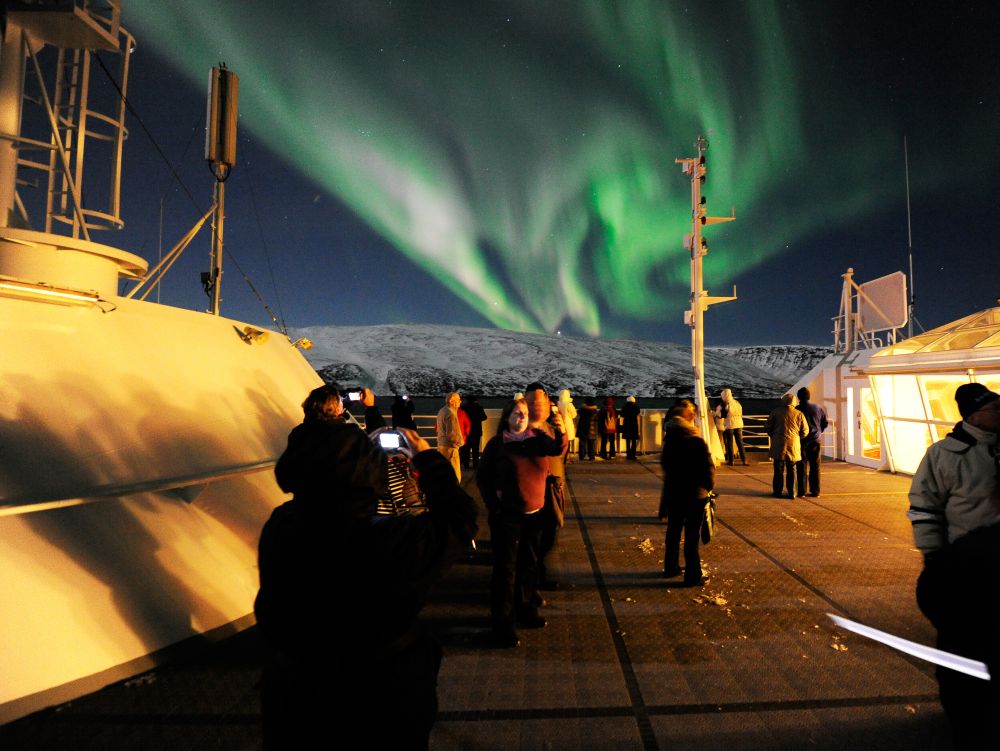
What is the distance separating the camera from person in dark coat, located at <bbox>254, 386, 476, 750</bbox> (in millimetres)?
1525

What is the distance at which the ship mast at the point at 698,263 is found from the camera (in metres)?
13.2

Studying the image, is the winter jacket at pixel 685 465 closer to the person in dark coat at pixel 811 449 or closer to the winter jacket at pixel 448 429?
the winter jacket at pixel 448 429

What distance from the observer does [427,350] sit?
17712 centimetres

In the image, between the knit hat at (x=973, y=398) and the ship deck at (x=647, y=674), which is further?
the ship deck at (x=647, y=674)

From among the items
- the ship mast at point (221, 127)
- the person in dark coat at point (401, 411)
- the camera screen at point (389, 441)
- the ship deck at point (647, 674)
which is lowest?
the ship deck at point (647, 674)

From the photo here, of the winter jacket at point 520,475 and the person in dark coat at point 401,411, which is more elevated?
the person in dark coat at point 401,411

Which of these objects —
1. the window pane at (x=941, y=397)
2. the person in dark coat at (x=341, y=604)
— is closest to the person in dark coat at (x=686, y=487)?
the person in dark coat at (x=341, y=604)

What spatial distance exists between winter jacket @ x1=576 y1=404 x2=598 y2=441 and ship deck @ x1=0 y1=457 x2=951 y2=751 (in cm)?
851

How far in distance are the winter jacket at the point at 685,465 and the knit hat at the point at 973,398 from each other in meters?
2.33

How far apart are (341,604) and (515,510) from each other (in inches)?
109

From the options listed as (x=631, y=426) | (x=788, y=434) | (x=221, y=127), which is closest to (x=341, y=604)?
(x=221, y=127)

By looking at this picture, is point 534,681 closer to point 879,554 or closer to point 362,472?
point 362,472

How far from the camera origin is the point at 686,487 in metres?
5.20

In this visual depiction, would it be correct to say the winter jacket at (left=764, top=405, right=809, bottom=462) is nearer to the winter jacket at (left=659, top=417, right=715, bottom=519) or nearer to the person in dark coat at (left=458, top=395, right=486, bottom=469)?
the winter jacket at (left=659, top=417, right=715, bottom=519)
